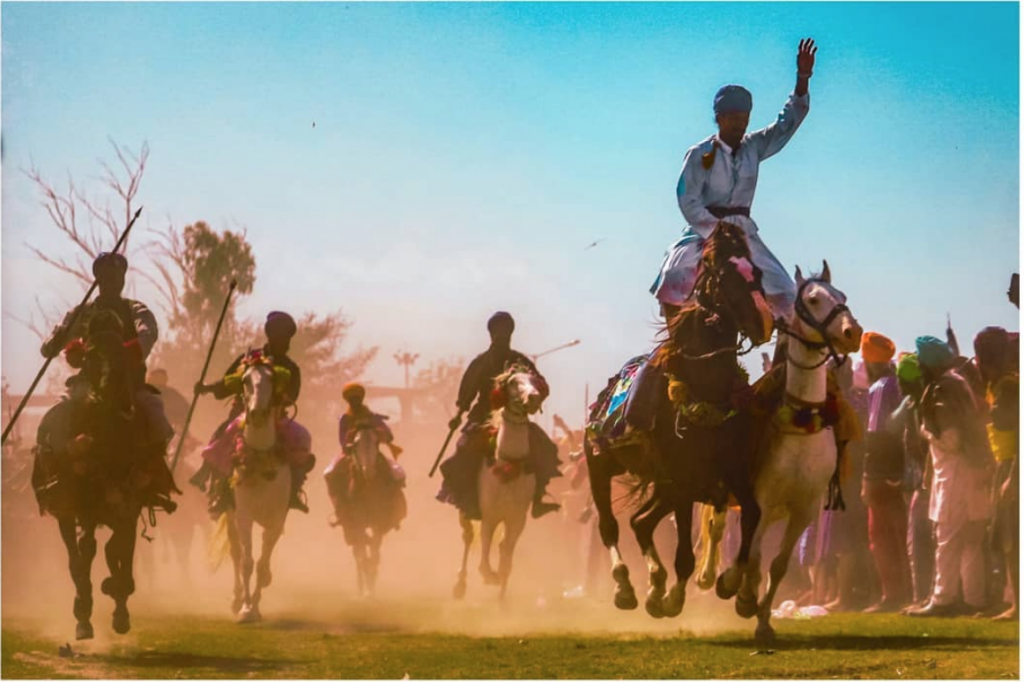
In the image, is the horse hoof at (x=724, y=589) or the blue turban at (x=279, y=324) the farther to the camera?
the blue turban at (x=279, y=324)

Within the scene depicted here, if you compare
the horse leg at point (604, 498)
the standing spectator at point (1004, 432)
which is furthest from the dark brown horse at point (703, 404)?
the standing spectator at point (1004, 432)

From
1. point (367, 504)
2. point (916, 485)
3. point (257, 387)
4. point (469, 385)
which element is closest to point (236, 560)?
point (257, 387)

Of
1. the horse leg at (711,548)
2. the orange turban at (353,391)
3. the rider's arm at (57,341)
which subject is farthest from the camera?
the orange turban at (353,391)

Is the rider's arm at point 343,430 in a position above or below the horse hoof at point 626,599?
above

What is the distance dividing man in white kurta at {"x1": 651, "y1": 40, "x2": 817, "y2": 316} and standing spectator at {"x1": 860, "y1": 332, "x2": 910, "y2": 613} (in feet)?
13.8

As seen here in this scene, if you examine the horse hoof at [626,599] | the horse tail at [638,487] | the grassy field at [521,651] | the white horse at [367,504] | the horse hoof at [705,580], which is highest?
the white horse at [367,504]

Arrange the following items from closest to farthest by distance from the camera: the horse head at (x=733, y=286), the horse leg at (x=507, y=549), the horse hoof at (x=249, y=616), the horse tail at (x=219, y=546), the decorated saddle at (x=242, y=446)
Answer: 1. the horse head at (x=733, y=286)
2. the decorated saddle at (x=242, y=446)
3. the horse hoof at (x=249, y=616)
4. the horse leg at (x=507, y=549)
5. the horse tail at (x=219, y=546)

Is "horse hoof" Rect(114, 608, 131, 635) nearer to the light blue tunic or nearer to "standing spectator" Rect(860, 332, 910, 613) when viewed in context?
the light blue tunic

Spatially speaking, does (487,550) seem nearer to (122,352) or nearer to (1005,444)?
(122,352)

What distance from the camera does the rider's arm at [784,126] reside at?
1712cm

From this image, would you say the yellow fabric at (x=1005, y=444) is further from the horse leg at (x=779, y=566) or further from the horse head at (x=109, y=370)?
the horse head at (x=109, y=370)

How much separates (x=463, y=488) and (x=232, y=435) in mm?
2622

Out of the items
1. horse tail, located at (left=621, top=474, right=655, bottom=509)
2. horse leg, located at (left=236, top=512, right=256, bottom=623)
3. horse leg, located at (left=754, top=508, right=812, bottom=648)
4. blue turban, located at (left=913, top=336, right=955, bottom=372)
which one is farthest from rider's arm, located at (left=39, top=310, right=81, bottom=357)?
blue turban, located at (left=913, top=336, right=955, bottom=372)

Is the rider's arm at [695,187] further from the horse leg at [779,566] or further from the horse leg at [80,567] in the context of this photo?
the horse leg at [80,567]
